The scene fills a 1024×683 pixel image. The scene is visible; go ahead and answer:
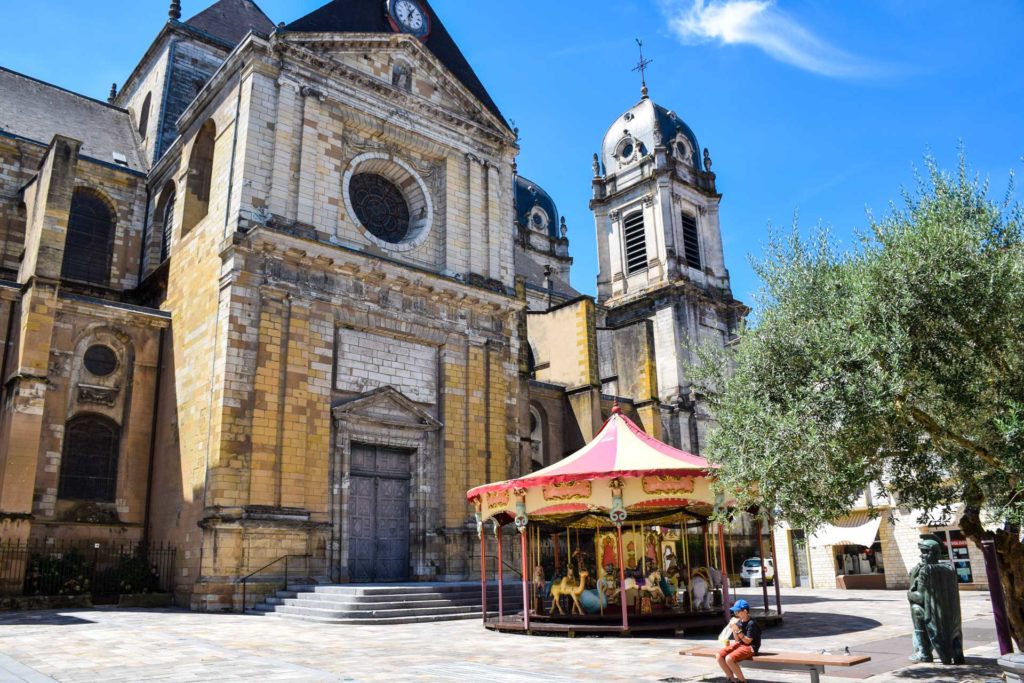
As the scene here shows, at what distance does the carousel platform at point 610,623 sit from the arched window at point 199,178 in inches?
510

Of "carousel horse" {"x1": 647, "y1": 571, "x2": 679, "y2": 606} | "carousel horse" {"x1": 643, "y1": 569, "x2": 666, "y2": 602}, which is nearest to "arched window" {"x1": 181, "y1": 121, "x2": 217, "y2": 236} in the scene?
"carousel horse" {"x1": 643, "y1": 569, "x2": 666, "y2": 602}

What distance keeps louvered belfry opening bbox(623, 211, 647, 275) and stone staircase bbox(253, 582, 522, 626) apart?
25.7 m

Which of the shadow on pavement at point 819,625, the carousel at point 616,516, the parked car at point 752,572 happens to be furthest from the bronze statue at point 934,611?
the parked car at point 752,572

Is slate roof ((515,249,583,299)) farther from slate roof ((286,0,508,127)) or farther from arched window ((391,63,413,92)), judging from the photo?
arched window ((391,63,413,92))

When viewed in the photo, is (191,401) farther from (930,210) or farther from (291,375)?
(930,210)

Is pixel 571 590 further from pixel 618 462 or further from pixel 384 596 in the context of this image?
pixel 384 596

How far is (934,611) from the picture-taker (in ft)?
30.3

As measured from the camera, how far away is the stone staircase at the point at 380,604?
44.6 ft

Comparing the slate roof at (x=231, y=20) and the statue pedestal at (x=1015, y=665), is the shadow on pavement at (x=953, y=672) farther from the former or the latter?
the slate roof at (x=231, y=20)

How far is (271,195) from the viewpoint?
716 inches

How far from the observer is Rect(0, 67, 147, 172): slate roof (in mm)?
23422

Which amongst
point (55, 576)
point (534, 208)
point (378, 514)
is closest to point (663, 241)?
point (534, 208)

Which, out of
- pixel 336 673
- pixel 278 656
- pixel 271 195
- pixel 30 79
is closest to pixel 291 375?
pixel 271 195

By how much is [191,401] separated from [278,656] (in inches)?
383
